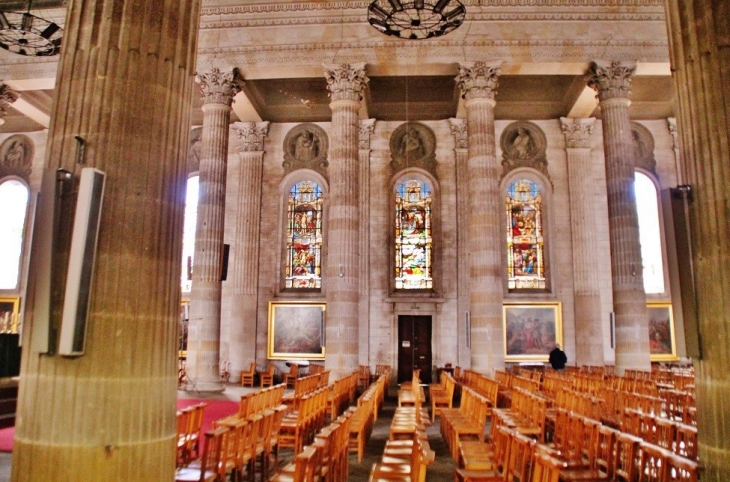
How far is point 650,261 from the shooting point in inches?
883

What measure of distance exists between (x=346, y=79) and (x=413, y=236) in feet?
24.7

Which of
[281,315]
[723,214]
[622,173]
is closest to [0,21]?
[281,315]

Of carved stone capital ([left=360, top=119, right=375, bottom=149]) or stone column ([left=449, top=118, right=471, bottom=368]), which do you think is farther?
carved stone capital ([left=360, top=119, right=375, bottom=149])

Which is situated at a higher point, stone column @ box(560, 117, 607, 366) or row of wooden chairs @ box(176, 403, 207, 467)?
stone column @ box(560, 117, 607, 366)

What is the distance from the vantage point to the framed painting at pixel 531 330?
21.2 m

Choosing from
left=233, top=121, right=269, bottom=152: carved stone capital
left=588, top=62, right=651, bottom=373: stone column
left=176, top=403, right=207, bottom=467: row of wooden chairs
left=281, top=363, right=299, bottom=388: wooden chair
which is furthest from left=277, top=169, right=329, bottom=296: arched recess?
left=176, top=403, right=207, bottom=467: row of wooden chairs

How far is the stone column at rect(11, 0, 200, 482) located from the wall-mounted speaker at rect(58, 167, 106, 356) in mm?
93

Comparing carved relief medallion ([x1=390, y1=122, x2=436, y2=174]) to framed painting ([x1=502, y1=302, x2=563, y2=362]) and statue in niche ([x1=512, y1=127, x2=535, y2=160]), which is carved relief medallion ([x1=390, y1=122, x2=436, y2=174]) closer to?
statue in niche ([x1=512, y1=127, x2=535, y2=160])

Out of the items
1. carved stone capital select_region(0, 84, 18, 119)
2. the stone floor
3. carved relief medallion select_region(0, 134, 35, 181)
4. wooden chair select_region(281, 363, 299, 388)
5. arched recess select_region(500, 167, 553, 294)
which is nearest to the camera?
the stone floor

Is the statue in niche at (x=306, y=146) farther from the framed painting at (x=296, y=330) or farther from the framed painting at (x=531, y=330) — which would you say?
the framed painting at (x=531, y=330)

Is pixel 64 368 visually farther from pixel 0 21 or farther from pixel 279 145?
pixel 279 145

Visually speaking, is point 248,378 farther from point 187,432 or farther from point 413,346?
point 187,432

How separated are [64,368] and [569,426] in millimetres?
5477

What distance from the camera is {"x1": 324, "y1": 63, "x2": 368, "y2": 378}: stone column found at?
1628 centimetres
